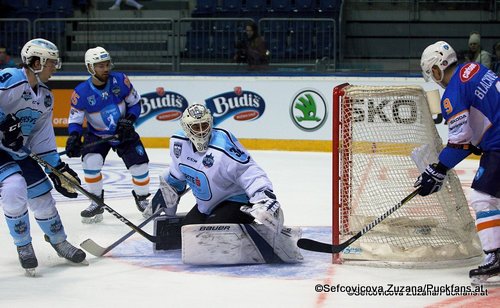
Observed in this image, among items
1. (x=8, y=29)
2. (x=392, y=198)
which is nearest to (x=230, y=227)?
(x=392, y=198)

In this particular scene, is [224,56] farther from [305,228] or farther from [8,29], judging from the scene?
[305,228]

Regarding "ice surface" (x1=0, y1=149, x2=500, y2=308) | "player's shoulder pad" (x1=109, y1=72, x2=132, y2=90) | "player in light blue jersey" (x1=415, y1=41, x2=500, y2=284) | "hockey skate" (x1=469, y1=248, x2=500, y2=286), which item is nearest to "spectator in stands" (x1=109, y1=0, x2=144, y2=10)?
"player's shoulder pad" (x1=109, y1=72, x2=132, y2=90)

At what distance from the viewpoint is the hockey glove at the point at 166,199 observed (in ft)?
15.7

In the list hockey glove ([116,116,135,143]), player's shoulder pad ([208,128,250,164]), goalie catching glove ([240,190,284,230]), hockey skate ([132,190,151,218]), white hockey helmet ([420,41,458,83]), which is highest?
white hockey helmet ([420,41,458,83])

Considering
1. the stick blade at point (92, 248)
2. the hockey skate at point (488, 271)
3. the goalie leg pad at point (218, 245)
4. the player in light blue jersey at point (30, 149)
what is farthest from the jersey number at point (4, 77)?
the hockey skate at point (488, 271)

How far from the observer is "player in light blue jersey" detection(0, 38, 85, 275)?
13.9 feet

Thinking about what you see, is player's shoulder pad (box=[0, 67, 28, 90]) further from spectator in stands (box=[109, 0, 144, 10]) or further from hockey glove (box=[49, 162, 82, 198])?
spectator in stands (box=[109, 0, 144, 10])

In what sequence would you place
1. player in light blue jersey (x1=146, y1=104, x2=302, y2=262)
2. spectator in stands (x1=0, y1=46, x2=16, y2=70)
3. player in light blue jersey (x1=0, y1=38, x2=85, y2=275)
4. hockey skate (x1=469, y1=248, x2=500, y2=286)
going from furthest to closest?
spectator in stands (x1=0, y1=46, x2=16, y2=70), player in light blue jersey (x1=146, y1=104, x2=302, y2=262), player in light blue jersey (x1=0, y1=38, x2=85, y2=275), hockey skate (x1=469, y1=248, x2=500, y2=286)

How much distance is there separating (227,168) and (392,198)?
0.90 metres

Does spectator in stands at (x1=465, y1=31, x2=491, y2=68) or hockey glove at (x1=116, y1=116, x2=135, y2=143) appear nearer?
hockey glove at (x1=116, y1=116, x2=135, y2=143)

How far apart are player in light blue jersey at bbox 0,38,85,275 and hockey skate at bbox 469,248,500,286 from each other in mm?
1874

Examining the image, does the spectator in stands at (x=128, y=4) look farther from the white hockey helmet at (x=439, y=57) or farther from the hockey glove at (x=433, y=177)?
the hockey glove at (x=433, y=177)

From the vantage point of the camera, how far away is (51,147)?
471 cm

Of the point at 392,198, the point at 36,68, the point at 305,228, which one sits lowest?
the point at 305,228
